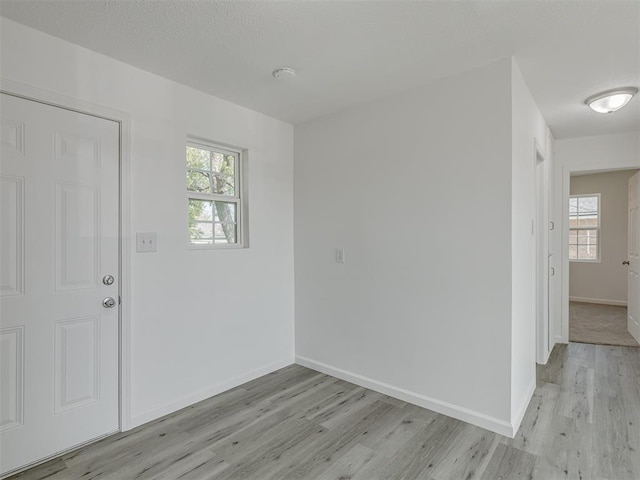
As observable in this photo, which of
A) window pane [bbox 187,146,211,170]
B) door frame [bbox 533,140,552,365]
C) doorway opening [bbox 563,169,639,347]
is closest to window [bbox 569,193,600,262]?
doorway opening [bbox 563,169,639,347]

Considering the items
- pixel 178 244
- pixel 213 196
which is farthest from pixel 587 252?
pixel 178 244

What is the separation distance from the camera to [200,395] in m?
2.82

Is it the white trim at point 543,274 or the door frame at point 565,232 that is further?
the door frame at point 565,232

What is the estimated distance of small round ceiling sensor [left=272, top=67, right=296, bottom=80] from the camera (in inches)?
95.4

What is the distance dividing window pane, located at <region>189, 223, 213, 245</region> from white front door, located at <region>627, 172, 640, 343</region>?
467cm

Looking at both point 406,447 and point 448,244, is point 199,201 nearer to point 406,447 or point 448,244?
point 448,244

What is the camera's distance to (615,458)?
6.84ft

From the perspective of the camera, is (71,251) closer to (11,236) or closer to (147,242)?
→ (11,236)

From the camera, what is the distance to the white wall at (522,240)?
234cm

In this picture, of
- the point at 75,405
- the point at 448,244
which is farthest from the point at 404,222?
the point at 75,405

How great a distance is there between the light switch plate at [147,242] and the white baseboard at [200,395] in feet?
3.75

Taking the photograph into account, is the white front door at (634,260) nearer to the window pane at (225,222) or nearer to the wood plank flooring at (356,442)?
the wood plank flooring at (356,442)

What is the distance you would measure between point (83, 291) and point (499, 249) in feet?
8.81

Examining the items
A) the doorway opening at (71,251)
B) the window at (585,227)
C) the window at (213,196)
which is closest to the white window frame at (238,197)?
the window at (213,196)
